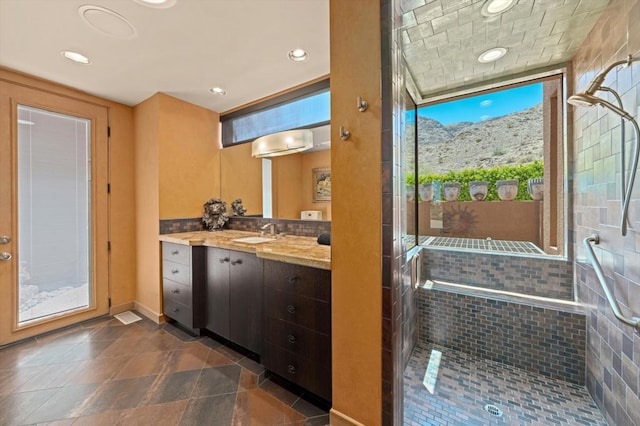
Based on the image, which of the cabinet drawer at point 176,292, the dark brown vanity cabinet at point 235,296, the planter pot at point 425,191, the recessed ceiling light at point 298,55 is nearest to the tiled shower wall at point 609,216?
the planter pot at point 425,191

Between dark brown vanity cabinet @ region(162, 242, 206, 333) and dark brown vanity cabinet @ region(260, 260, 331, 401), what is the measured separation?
979mm

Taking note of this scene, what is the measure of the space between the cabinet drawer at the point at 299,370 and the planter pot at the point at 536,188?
227 centimetres

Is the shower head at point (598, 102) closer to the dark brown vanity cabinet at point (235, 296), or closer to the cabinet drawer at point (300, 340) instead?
the cabinet drawer at point (300, 340)

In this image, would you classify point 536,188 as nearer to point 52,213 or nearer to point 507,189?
point 507,189

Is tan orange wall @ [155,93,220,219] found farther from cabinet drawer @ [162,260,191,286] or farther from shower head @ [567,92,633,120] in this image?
shower head @ [567,92,633,120]

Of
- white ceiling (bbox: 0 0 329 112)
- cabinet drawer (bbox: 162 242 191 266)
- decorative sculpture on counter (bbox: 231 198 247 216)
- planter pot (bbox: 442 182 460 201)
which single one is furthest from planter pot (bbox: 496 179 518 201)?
cabinet drawer (bbox: 162 242 191 266)

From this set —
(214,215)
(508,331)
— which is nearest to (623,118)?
(508,331)

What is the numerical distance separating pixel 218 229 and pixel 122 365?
1.59 m

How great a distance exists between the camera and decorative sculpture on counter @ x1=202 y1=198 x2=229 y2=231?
318cm

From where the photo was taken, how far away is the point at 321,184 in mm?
2363

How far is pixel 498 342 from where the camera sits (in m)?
2.00

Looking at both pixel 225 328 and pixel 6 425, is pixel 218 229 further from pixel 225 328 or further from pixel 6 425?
pixel 6 425

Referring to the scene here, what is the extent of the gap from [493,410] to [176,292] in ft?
9.08

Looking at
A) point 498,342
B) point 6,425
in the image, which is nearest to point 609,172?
point 498,342
